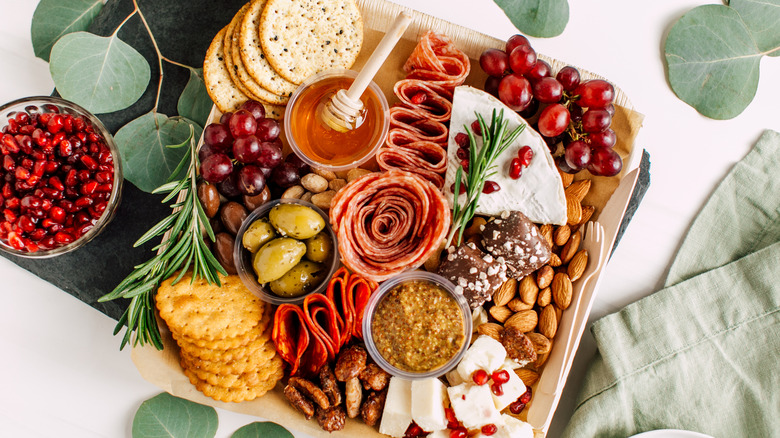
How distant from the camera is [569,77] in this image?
135cm

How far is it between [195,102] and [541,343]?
1254mm

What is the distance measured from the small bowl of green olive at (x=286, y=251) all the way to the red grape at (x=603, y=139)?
0.75 m

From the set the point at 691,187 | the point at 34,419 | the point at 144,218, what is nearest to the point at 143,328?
the point at 144,218

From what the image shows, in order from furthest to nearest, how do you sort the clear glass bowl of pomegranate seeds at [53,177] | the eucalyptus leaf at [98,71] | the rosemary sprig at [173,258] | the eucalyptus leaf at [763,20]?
the eucalyptus leaf at [763,20] → the eucalyptus leaf at [98,71] → the clear glass bowl of pomegranate seeds at [53,177] → the rosemary sprig at [173,258]

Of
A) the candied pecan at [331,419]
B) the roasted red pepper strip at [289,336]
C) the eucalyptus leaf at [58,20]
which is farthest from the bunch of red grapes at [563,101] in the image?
the eucalyptus leaf at [58,20]

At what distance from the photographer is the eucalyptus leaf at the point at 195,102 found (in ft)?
5.00

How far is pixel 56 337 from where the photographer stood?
61.9 inches

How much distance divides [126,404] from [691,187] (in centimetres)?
196

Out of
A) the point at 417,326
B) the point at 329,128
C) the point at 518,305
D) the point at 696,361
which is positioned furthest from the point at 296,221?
the point at 696,361

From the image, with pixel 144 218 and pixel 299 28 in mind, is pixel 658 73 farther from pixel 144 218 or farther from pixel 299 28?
pixel 144 218

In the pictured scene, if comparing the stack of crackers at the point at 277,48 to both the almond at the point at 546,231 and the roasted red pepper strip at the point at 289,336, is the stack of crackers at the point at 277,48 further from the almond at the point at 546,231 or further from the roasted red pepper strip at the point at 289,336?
the almond at the point at 546,231

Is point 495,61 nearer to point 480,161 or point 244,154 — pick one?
point 480,161

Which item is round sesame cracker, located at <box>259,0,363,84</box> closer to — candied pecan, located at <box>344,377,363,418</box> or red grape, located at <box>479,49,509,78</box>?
red grape, located at <box>479,49,509,78</box>

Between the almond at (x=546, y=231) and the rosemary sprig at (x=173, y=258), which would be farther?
the almond at (x=546, y=231)
